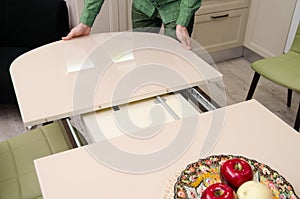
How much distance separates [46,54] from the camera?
67.6 inches

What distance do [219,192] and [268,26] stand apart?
237 centimetres

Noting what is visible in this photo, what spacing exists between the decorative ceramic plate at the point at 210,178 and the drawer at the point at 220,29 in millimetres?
2020

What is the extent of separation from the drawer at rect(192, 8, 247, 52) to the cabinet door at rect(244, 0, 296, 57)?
8cm

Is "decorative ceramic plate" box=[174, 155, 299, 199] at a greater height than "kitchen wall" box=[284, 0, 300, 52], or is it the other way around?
"decorative ceramic plate" box=[174, 155, 299, 199]

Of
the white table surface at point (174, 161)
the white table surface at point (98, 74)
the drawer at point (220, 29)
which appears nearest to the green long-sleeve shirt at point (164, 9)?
the white table surface at point (98, 74)

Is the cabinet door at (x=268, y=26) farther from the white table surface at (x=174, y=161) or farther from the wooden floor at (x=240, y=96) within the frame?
the white table surface at (x=174, y=161)

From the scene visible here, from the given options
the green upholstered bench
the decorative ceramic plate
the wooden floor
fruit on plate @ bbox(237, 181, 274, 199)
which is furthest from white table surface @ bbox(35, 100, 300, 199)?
the wooden floor

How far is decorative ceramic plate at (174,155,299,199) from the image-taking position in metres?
0.96

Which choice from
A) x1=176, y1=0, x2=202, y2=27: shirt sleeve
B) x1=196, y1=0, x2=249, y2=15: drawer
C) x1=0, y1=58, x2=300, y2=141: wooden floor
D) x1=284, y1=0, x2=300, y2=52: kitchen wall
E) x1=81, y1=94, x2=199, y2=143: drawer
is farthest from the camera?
x1=196, y1=0, x2=249, y2=15: drawer

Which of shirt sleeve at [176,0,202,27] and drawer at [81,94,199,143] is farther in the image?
shirt sleeve at [176,0,202,27]

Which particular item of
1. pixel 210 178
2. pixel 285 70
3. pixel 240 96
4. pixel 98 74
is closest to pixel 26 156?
pixel 98 74

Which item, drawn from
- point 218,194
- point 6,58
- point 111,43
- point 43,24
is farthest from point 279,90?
point 218,194

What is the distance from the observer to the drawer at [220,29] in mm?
2959

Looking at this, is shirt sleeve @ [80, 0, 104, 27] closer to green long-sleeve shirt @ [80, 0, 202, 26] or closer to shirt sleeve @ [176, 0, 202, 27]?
green long-sleeve shirt @ [80, 0, 202, 26]
